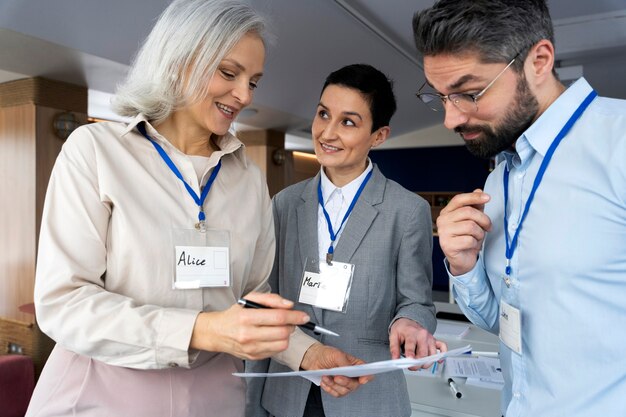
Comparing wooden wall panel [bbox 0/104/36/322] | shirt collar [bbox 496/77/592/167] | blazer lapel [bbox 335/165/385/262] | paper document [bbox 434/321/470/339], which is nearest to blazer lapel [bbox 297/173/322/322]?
blazer lapel [bbox 335/165/385/262]

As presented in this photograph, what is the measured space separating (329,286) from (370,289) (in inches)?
6.3

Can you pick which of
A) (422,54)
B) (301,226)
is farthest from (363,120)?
(422,54)

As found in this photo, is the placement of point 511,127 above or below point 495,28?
below

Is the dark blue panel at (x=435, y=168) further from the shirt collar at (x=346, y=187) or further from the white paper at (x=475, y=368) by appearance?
the shirt collar at (x=346, y=187)

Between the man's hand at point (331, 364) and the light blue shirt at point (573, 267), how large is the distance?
442 millimetres

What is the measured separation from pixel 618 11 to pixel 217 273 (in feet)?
16.9

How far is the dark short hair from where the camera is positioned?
202 centimetres

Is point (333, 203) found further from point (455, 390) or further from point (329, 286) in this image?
point (455, 390)

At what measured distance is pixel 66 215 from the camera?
1.06 m

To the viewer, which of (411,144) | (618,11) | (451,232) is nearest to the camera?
(451,232)

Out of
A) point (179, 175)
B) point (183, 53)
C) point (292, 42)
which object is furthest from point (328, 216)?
point (292, 42)

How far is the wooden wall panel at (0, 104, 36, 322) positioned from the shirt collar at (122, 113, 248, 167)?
164 inches

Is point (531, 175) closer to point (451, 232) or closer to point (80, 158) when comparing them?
point (451, 232)

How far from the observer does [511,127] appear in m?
1.23
